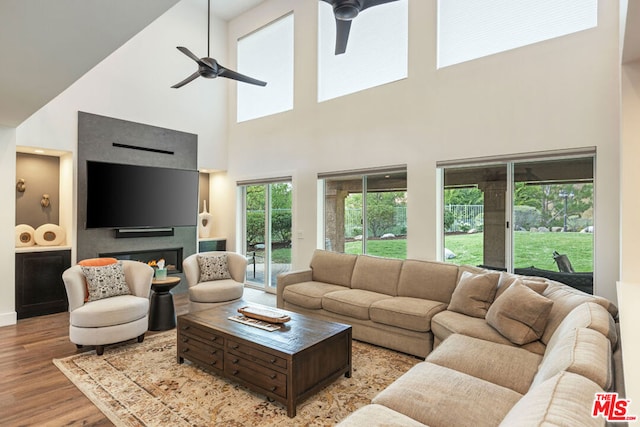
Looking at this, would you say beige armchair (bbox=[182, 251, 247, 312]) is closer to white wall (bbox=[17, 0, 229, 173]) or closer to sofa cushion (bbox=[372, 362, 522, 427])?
white wall (bbox=[17, 0, 229, 173])

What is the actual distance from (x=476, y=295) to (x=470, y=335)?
51 cm

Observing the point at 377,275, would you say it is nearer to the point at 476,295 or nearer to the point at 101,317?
the point at 476,295

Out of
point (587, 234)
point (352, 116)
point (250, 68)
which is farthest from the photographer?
point (250, 68)

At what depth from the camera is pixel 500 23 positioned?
4.09 meters

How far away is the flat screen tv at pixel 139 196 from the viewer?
17.2 ft

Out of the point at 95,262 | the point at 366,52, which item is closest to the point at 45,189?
the point at 95,262

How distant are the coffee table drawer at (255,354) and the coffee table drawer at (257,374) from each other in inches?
1.5

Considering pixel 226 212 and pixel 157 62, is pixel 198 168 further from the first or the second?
pixel 157 62

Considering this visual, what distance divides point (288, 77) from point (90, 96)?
127 inches

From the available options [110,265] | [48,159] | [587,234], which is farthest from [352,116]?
[48,159]

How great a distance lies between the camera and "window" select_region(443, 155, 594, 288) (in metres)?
3.63

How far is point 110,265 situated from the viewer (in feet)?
13.0

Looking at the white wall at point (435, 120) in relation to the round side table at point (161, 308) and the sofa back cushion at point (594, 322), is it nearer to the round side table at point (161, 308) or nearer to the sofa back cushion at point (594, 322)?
the sofa back cushion at point (594, 322)

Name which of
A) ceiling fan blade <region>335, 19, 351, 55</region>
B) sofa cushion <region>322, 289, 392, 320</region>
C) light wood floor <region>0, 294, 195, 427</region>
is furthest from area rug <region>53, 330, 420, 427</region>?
ceiling fan blade <region>335, 19, 351, 55</region>
